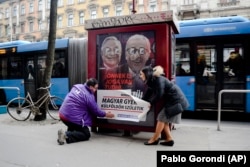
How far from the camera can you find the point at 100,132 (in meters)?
6.99

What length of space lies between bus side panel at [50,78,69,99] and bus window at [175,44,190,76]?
176 inches

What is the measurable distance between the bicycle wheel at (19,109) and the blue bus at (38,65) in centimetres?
274

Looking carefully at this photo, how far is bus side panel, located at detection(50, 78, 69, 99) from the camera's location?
1164 centimetres

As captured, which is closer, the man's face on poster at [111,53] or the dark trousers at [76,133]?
the dark trousers at [76,133]

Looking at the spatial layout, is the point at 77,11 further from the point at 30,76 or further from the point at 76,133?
the point at 76,133

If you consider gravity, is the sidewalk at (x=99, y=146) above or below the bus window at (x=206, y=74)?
below

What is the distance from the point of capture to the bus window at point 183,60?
952cm

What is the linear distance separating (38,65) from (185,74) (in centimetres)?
624

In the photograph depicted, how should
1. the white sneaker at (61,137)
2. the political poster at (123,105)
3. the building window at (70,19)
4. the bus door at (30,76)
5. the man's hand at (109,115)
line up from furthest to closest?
the building window at (70,19) → the bus door at (30,76) → the man's hand at (109,115) → the political poster at (123,105) → the white sneaker at (61,137)

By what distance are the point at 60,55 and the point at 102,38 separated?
5.61 metres

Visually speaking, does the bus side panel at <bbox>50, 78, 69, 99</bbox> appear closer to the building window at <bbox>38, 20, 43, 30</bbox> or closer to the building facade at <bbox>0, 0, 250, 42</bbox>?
the building facade at <bbox>0, 0, 250, 42</bbox>

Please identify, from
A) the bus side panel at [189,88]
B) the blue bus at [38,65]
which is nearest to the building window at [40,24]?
the blue bus at [38,65]

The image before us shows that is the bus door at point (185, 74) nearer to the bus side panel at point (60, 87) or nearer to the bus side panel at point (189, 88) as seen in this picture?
the bus side panel at point (189, 88)

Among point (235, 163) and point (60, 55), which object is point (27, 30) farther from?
point (235, 163)
